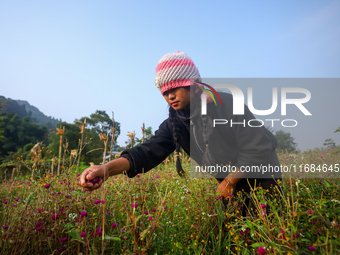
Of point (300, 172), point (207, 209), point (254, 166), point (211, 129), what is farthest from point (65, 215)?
point (300, 172)

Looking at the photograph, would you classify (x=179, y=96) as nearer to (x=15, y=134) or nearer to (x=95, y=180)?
(x=95, y=180)

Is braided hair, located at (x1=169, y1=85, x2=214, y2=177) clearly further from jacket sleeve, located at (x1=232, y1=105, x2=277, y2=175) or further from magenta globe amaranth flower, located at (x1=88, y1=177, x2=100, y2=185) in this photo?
magenta globe amaranth flower, located at (x1=88, y1=177, x2=100, y2=185)

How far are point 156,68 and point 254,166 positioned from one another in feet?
4.31

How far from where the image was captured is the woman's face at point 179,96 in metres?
1.90

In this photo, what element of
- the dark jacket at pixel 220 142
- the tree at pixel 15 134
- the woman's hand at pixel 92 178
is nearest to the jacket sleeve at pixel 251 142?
the dark jacket at pixel 220 142

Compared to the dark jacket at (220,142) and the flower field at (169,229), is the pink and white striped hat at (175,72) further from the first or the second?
the flower field at (169,229)

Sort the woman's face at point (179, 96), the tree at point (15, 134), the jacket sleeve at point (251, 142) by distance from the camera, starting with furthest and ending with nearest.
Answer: the tree at point (15, 134) < the woman's face at point (179, 96) < the jacket sleeve at point (251, 142)

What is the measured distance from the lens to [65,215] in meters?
1.56

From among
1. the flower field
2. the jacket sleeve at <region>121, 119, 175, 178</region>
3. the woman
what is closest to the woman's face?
the woman

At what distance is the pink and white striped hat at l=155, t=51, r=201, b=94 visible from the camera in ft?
6.14

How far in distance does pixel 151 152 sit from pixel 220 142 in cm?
71

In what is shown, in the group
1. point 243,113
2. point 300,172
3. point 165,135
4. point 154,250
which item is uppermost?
point 243,113

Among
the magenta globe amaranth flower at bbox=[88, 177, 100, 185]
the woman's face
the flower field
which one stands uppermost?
A: the woman's face

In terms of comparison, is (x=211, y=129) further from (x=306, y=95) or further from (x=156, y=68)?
(x=306, y=95)
